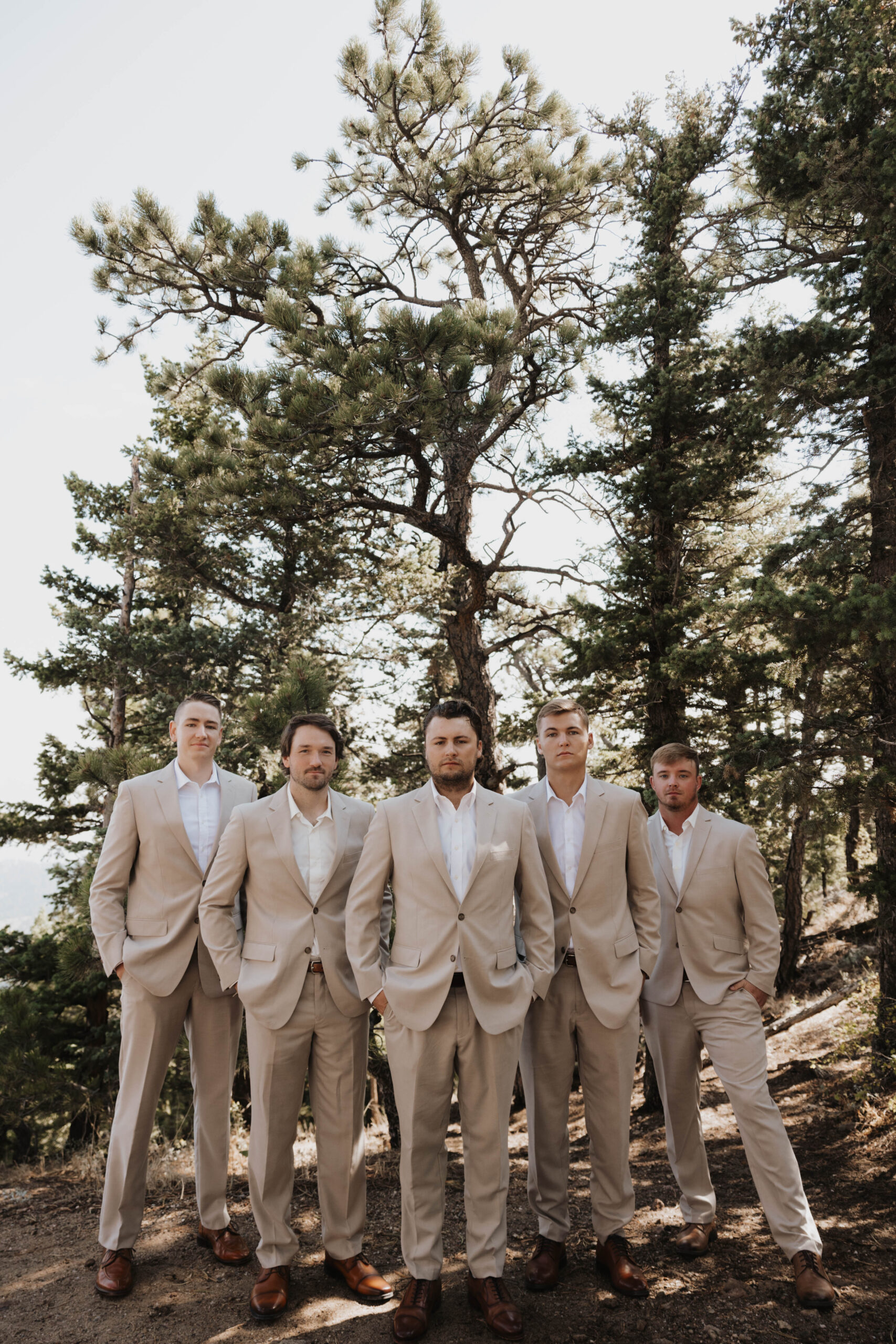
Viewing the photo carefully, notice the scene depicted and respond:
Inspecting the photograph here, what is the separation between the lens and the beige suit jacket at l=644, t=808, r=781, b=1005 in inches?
148

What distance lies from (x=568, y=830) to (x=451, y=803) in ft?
1.91

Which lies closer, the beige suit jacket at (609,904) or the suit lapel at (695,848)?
the beige suit jacket at (609,904)

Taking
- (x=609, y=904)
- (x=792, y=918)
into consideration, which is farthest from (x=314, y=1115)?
(x=792, y=918)

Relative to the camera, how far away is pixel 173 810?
12.5 ft

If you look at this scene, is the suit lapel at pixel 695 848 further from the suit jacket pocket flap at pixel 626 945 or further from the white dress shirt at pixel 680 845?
the suit jacket pocket flap at pixel 626 945

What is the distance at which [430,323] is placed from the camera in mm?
6910

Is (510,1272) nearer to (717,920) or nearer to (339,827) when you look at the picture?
(717,920)

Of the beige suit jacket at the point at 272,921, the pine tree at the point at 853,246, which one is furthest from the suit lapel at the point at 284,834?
the pine tree at the point at 853,246

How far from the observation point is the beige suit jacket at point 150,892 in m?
3.62

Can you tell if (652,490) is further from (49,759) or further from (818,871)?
(49,759)

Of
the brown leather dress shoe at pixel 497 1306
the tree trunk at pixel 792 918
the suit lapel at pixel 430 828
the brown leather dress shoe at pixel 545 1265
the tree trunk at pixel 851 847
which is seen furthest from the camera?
the tree trunk at pixel 851 847

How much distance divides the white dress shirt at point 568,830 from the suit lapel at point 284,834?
1115 mm

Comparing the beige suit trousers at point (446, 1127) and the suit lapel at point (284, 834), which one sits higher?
the suit lapel at point (284, 834)

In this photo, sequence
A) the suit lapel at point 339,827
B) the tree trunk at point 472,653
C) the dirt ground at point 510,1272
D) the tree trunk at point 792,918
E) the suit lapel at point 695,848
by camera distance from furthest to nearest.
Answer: the tree trunk at point 792,918 < the tree trunk at point 472,653 < the suit lapel at point 695,848 < the suit lapel at point 339,827 < the dirt ground at point 510,1272
